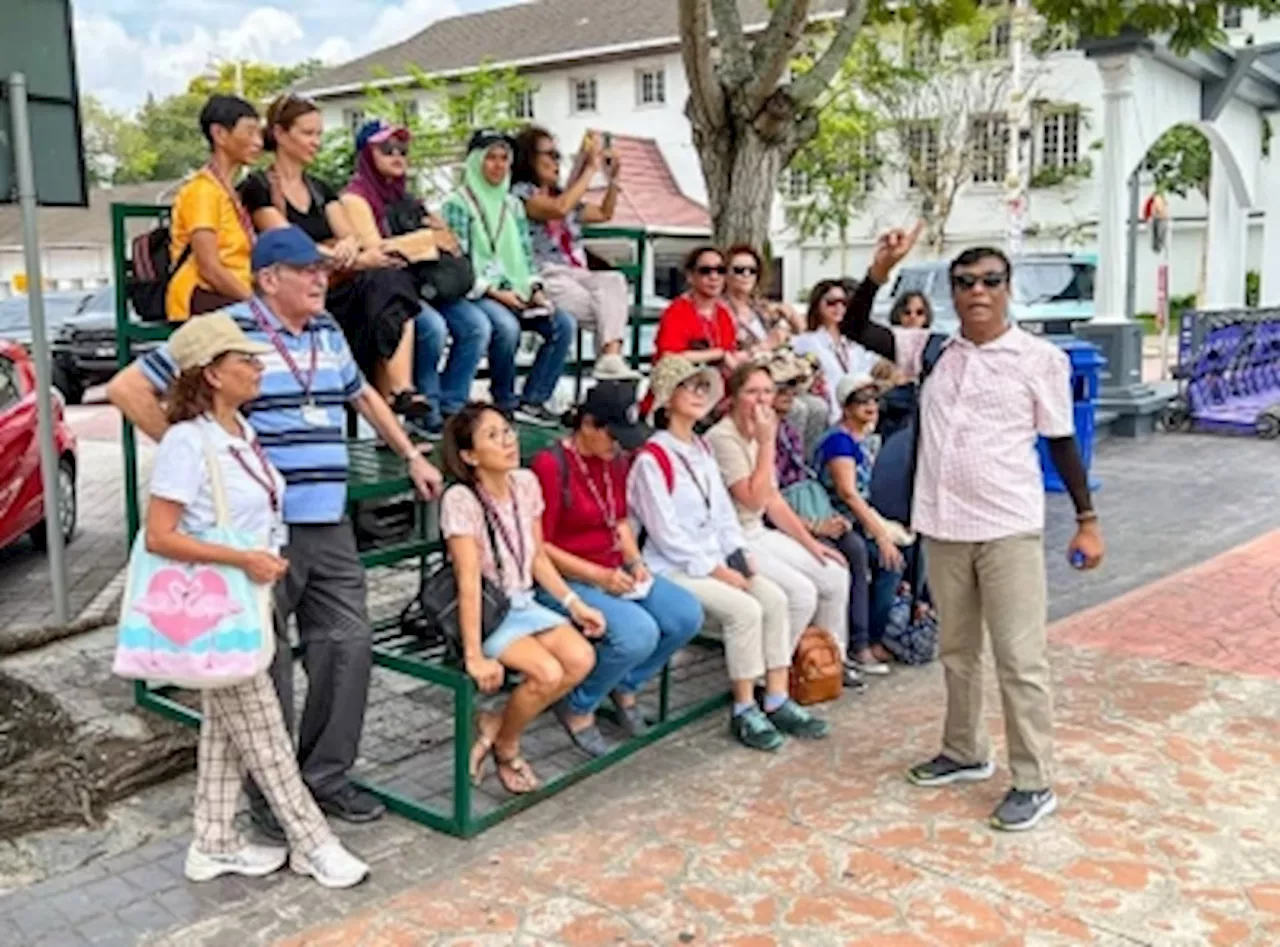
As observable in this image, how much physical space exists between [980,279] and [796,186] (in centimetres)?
2709

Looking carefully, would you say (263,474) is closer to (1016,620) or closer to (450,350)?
(450,350)

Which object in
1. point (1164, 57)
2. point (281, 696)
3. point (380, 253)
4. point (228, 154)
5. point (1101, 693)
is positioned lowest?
point (1101, 693)

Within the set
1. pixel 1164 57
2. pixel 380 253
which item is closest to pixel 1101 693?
pixel 380 253

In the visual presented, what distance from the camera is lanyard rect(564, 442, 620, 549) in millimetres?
4926

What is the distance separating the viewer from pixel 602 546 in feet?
16.1

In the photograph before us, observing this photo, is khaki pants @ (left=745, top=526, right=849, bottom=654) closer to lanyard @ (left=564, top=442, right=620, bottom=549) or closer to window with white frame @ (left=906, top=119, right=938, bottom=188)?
lanyard @ (left=564, top=442, right=620, bottom=549)

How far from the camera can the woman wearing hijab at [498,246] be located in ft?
19.5

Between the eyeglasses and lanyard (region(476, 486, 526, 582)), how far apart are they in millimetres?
1678

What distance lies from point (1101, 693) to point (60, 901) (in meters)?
4.16

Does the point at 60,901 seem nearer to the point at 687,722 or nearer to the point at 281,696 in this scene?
the point at 281,696

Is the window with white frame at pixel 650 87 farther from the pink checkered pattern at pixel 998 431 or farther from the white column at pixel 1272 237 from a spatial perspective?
the pink checkered pattern at pixel 998 431

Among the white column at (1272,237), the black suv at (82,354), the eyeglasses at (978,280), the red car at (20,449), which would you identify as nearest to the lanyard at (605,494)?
the eyeglasses at (978,280)

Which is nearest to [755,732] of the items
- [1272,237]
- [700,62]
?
[700,62]

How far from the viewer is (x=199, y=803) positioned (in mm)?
4043
